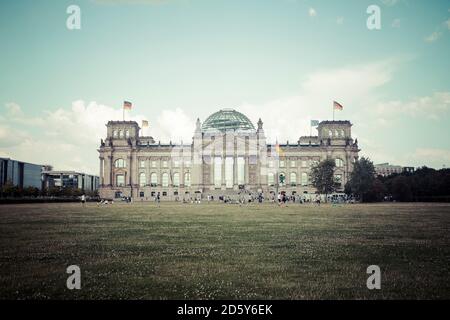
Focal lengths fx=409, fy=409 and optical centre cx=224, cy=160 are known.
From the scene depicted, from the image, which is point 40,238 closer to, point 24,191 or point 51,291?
point 51,291

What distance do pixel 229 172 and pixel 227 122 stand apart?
56.9 feet

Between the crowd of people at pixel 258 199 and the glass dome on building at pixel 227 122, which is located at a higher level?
the glass dome on building at pixel 227 122

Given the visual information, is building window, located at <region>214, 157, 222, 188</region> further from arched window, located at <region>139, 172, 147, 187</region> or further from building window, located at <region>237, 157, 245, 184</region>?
arched window, located at <region>139, 172, 147, 187</region>

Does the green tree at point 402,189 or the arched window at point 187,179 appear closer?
the green tree at point 402,189

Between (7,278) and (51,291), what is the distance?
1932 millimetres

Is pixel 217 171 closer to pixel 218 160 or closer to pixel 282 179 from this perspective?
pixel 218 160

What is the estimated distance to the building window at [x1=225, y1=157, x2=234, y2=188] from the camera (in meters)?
136

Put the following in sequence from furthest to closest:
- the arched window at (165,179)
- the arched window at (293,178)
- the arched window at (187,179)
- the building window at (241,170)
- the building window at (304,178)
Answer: the arched window at (165,179), the arched window at (187,179), the arched window at (293,178), the building window at (304,178), the building window at (241,170)

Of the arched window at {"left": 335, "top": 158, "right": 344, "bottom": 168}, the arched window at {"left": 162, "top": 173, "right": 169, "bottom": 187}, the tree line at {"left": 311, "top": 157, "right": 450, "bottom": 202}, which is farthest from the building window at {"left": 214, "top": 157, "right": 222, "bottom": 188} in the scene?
the tree line at {"left": 311, "top": 157, "right": 450, "bottom": 202}

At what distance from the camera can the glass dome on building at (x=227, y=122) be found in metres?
139

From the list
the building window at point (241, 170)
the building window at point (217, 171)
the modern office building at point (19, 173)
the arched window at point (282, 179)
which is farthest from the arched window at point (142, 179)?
the arched window at point (282, 179)

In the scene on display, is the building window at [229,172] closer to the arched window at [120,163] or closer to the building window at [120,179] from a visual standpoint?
the arched window at [120,163]

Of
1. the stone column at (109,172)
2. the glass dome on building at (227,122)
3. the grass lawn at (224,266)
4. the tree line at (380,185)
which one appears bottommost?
the grass lawn at (224,266)

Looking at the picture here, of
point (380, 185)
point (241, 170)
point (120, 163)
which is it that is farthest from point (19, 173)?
point (380, 185)
